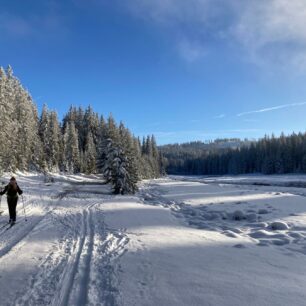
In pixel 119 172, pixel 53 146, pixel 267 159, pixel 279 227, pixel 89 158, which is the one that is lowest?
pixel 279 227

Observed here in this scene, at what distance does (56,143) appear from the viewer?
71.6m

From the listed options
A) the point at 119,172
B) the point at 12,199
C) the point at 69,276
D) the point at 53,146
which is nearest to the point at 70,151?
the point at 53,146

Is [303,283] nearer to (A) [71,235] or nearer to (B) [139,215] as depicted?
(A) [71,235]

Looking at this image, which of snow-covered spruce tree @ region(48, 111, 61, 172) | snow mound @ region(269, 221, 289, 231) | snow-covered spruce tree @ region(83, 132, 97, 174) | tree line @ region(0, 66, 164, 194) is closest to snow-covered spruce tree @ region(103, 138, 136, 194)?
tree line @ region(0, 66, 164, 194)

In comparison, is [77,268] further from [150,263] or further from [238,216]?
[238,216]

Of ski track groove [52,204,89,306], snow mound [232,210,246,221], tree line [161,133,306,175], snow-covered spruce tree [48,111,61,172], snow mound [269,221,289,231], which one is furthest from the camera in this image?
tree line [161,133,306,175]

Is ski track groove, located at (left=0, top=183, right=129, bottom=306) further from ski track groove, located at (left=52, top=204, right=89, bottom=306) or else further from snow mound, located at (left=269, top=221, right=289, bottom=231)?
snow mound, located at (left=269, top=221, right=289, bottom=231)

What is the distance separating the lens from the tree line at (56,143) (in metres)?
37.5

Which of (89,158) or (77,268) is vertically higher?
(89,158)

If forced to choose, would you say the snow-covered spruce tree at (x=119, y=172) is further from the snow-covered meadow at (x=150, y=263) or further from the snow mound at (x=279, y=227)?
the snow mound at (x=279, y=227)

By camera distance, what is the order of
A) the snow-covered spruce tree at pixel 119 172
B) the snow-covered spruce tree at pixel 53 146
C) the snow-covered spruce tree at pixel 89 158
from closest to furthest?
the snow-covered spruce tree at pixel 119 172, the snow-covered spruce tree at pixel 53 146, the snow-covered spruce tree at pixel 89 158

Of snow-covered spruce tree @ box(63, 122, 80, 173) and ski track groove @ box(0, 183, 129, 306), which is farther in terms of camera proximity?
snow-covered spruce tree @ box(63, 122, 80, 173)

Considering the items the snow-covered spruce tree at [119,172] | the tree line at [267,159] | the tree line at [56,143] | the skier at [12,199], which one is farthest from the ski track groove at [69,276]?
the tree line at [267,159]

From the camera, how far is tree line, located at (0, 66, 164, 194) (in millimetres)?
37469
